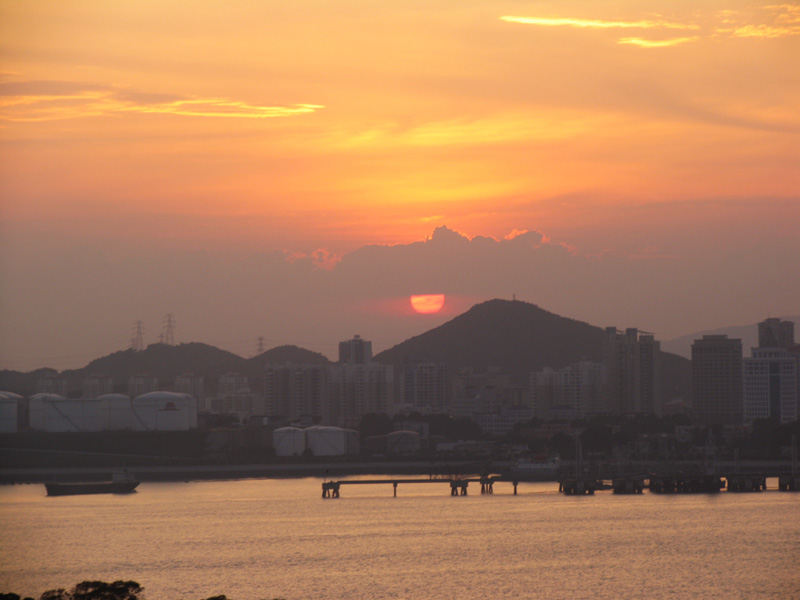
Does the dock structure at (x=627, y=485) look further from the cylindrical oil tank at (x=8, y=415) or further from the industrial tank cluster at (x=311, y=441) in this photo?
the cylindrical oil tank at (x=8, y=415)

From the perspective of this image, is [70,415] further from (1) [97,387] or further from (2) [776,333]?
(2) [776,333]

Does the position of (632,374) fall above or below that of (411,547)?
above

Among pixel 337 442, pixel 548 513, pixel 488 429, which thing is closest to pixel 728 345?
pixel 488 429

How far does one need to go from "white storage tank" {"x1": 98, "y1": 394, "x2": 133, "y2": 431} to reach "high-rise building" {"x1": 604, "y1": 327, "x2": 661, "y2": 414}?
163 ft

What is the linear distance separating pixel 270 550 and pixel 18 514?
17.8 meters

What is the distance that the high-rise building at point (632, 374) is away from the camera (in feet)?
398

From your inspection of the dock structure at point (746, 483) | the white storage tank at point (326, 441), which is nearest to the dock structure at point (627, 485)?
the dock structure at point (746, 483)

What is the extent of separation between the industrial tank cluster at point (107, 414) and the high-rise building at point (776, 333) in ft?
197

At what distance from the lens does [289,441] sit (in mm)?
86875

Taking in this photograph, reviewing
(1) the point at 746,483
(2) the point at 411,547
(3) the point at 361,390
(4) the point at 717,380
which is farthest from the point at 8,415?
(4) the point at 717,380

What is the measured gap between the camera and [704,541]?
130 feet

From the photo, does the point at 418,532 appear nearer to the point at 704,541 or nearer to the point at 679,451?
the point at 704,541

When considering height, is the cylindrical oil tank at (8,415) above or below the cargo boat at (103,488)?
above

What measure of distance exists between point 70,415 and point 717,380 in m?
60.6
